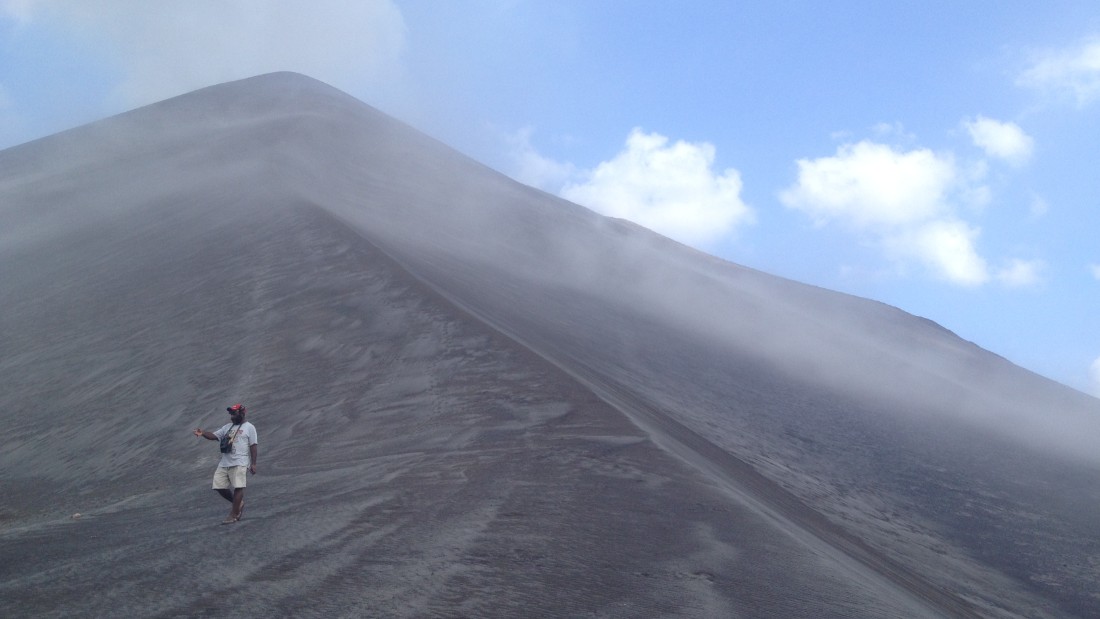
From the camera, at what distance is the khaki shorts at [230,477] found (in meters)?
8.69

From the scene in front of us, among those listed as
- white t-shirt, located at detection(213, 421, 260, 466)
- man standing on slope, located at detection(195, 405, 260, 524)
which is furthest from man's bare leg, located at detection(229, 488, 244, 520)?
white t-shirt, located at detection(213, 421, 260, 466)

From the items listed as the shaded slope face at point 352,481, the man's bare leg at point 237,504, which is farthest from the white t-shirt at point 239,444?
the shaded slope face at point 352,481

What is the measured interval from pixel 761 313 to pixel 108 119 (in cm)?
4387

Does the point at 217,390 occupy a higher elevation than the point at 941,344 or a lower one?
lower

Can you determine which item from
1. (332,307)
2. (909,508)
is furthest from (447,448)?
(909,508)

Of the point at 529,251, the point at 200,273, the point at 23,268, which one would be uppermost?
the point at 529,251

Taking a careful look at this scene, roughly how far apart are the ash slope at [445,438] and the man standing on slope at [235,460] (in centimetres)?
28

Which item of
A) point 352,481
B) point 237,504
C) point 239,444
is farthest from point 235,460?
point 352,481

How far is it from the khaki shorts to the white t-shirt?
0.16 ft

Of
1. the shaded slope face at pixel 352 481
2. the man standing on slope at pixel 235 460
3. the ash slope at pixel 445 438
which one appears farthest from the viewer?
the man standing on slope at pixel 235 460

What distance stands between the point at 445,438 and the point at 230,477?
130 inches

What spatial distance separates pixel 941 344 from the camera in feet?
181

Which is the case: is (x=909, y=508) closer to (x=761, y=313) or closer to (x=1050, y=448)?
(x=1050, y=448)

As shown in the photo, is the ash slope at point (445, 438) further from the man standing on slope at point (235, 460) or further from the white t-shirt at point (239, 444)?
the white t-shirt at point (239, 444)
